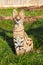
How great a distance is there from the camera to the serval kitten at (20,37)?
337 inches

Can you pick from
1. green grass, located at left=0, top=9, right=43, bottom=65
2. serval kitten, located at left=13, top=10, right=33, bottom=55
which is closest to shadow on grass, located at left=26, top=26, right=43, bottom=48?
green grass, located at left=0, top=9, right=43, bottom=65

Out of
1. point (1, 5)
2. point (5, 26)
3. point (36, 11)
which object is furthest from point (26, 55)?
point (1, 5)

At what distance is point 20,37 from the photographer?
8.72 m

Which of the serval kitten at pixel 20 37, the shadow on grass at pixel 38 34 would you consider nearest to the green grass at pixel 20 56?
the shadow on grass at pixel 38 34

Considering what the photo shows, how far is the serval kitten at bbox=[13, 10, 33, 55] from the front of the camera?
8555mm

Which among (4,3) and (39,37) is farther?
(4,3)

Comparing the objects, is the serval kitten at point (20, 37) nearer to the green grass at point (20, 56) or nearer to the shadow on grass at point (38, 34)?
the green grass at point (20, 56)

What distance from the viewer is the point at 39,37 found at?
10.3m

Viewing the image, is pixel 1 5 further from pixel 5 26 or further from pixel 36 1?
pixel 5 26

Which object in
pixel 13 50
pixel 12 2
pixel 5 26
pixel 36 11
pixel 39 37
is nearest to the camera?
pixel 13 50

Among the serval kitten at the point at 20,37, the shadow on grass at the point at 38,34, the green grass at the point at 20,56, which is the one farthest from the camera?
the shadow on grass at the point at 38,34

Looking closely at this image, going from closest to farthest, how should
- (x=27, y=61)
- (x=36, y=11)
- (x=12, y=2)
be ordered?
(x=27, y=61) → (x=36, y=11) → (x=12, y=2)

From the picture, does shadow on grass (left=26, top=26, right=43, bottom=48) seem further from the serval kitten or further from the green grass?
the serval kitten

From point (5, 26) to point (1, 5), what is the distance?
12.8 feet
